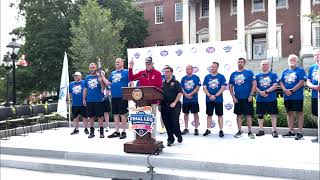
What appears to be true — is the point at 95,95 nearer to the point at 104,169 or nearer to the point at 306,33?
the point at 104,169

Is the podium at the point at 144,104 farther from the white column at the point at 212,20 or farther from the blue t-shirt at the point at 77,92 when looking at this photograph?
the white column at the point at 212,20

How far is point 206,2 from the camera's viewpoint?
137 ft

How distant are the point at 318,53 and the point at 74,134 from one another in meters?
7.07

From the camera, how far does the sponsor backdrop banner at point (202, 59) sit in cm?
1045

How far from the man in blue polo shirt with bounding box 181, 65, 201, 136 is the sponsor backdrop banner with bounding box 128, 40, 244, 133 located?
84cm

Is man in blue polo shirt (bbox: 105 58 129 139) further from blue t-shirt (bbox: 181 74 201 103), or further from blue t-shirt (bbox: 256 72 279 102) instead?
blue t-shirt (bbox: 256 72 279 102)

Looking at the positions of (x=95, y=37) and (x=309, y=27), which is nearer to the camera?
(x=95, y=37)

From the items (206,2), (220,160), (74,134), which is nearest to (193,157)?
(220,160)

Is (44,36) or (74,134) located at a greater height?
(44,36)

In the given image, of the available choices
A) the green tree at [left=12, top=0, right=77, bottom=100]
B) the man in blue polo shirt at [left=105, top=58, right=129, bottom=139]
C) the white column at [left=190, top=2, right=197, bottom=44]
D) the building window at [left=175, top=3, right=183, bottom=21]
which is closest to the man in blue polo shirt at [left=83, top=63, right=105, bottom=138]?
the man in blue polo shirt at [left=105, top=58, right=129, bottom=139]

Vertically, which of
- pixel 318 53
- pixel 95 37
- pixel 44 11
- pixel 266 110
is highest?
pixel 44 11

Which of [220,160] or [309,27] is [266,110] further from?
[309,27]

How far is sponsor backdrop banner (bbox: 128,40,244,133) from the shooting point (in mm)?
10445

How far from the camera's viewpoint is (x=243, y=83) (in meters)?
9.47
